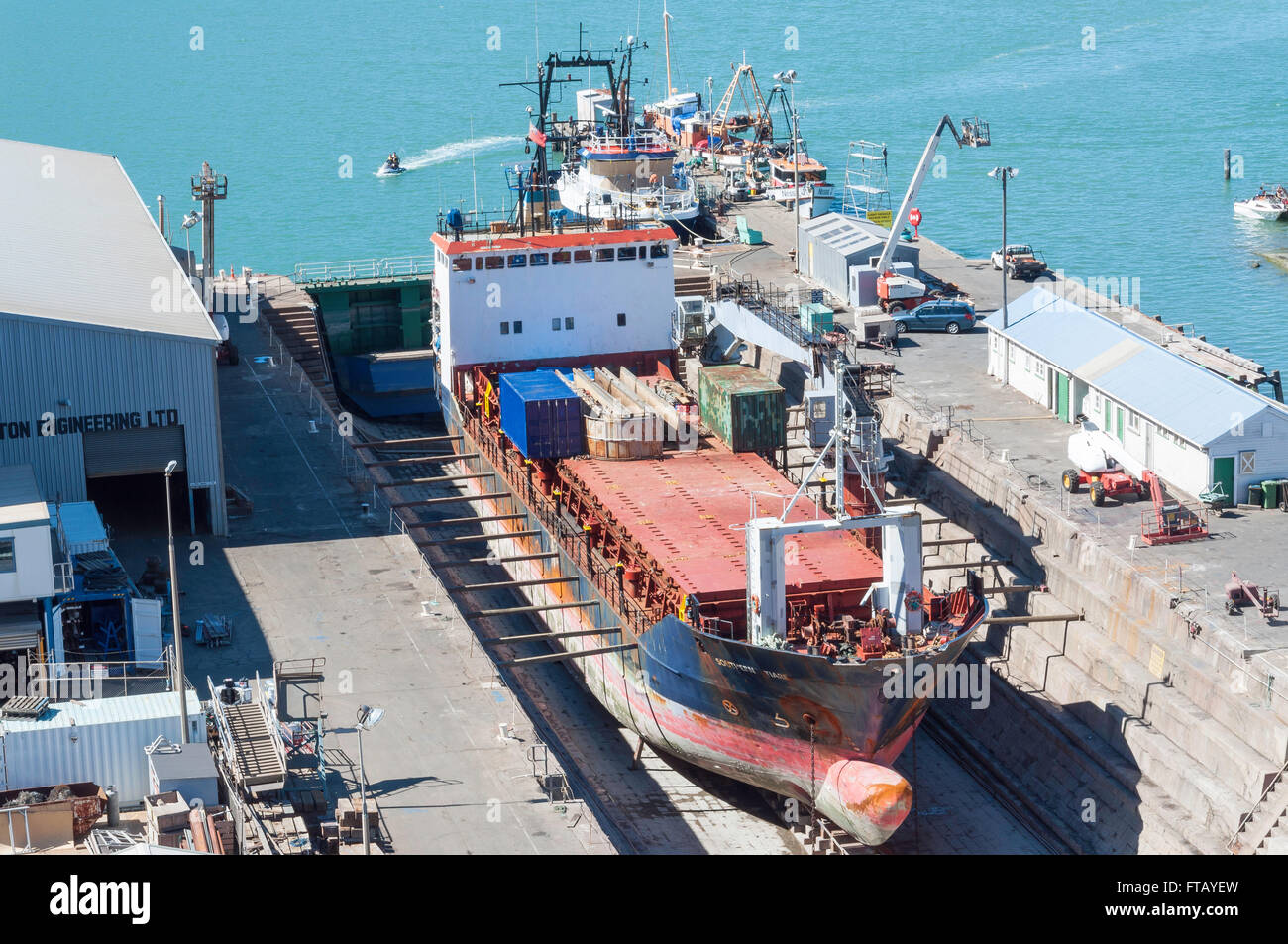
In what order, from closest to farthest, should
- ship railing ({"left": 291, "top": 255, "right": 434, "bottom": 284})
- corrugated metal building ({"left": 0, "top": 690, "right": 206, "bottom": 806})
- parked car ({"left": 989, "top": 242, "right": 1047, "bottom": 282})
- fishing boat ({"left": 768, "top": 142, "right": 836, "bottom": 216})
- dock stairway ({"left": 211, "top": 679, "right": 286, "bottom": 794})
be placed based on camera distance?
dock stairway ({"left": 211, "top": 679, "right": 286, "bottom": 794}), corrugated metal building ({"left": 0, "top": 690, "right": 206, "bottom": 806}), parked car ({"left": 989, "top": 242, "right": 1047, "bottom": 282}), ship railing ({"left": 291, "top": 255, "right": 434, "bottom": 284}), fishing boat ({"left": 768, "top": 142, "right": 836, "bottom": 216})

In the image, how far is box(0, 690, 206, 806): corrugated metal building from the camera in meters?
32.2

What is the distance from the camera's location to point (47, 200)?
5978cm

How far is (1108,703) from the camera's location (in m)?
39.2

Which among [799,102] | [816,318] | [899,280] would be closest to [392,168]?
[799,102]

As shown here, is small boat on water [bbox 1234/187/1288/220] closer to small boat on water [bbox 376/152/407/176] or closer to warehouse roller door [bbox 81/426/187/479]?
small boat on water [bbox 376/152/407/176]

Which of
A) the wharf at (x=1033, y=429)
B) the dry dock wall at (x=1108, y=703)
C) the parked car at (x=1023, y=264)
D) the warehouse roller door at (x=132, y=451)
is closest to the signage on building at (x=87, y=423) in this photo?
the warehouse roller door at (x=132, y=451)

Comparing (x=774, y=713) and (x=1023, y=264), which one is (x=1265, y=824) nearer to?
(x=774, y=713)

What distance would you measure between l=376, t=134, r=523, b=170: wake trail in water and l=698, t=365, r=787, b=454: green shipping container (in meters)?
82.1

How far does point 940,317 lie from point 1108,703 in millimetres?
28069

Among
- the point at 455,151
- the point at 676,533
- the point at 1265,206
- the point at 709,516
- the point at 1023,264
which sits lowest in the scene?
the point at 676,533

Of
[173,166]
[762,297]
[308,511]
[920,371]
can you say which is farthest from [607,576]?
[173,166]

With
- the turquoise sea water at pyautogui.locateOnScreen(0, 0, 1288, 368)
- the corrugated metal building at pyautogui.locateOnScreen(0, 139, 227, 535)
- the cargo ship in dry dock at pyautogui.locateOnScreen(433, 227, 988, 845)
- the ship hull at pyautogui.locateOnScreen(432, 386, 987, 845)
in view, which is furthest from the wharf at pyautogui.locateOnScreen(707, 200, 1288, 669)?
the corrugated metal building at pyautogui.locateOnScreen(0, 139, 227, 535)

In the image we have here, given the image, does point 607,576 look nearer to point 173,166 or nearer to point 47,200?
point 47,200
